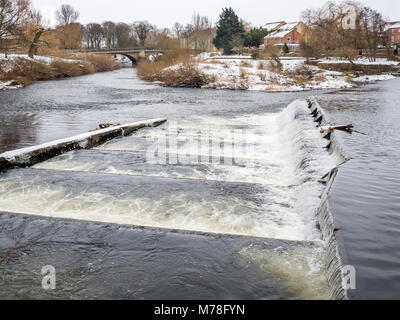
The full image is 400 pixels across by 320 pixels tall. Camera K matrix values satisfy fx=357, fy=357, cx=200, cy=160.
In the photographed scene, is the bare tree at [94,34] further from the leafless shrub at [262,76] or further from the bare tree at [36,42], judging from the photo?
the leafless shrub at [262,76]

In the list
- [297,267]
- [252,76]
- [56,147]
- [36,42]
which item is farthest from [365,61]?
[297,267]

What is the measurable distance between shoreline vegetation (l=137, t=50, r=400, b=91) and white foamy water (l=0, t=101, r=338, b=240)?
2077 centimetres

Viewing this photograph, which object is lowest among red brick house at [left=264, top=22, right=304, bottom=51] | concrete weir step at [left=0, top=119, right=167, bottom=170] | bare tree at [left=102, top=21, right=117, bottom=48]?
concrete weir step at [left=0, top=119, right=167, bottom=170]

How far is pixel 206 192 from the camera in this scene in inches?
266

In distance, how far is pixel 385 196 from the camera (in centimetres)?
595

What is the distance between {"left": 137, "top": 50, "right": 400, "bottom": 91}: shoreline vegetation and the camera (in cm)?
3103

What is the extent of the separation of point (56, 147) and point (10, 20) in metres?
31.0

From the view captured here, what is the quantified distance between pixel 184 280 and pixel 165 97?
817 inches

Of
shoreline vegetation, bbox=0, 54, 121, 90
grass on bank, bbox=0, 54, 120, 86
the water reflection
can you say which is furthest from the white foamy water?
grass on bank, bbox=0, 54, 120, 86

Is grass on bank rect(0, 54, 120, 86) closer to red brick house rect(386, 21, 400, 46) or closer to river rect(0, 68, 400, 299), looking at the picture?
river rect(0, 68, 400, 299)

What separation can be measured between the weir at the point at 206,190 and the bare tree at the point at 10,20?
29.6 metres

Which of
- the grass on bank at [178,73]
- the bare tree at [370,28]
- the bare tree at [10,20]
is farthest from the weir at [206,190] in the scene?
the bare tree at [370,28]

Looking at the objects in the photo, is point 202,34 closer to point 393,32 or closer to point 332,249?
point 393,32
